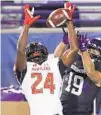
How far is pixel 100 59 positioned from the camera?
2.96 meters

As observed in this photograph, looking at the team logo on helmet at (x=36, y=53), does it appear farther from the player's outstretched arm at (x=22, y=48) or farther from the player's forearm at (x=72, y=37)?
the player's forearm at (x=72, y=37)

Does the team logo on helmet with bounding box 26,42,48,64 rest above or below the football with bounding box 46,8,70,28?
below

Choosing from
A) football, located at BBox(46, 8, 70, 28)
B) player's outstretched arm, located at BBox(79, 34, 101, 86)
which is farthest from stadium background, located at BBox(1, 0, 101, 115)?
football, located at BBox(46, 8, 70, 28)

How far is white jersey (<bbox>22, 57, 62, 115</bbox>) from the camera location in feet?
8.70

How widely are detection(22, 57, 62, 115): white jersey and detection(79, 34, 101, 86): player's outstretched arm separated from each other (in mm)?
194

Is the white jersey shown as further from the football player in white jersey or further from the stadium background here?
the stadium background

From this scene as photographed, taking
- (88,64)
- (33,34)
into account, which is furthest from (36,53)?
(33,34)

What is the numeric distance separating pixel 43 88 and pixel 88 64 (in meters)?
0.33

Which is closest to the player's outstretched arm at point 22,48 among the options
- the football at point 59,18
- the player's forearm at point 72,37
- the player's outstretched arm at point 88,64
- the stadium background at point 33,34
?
the football at point 59,18

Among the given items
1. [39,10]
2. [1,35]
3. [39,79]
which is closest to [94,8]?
[39,10]

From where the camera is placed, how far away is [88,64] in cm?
273

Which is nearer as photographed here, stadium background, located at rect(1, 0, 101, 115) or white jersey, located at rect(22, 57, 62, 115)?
white jersey, located at rect(22, 57, 62, 115)

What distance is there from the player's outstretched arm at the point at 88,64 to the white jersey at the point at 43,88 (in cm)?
19

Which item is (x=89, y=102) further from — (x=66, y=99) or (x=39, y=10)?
(x=39, y=10)
